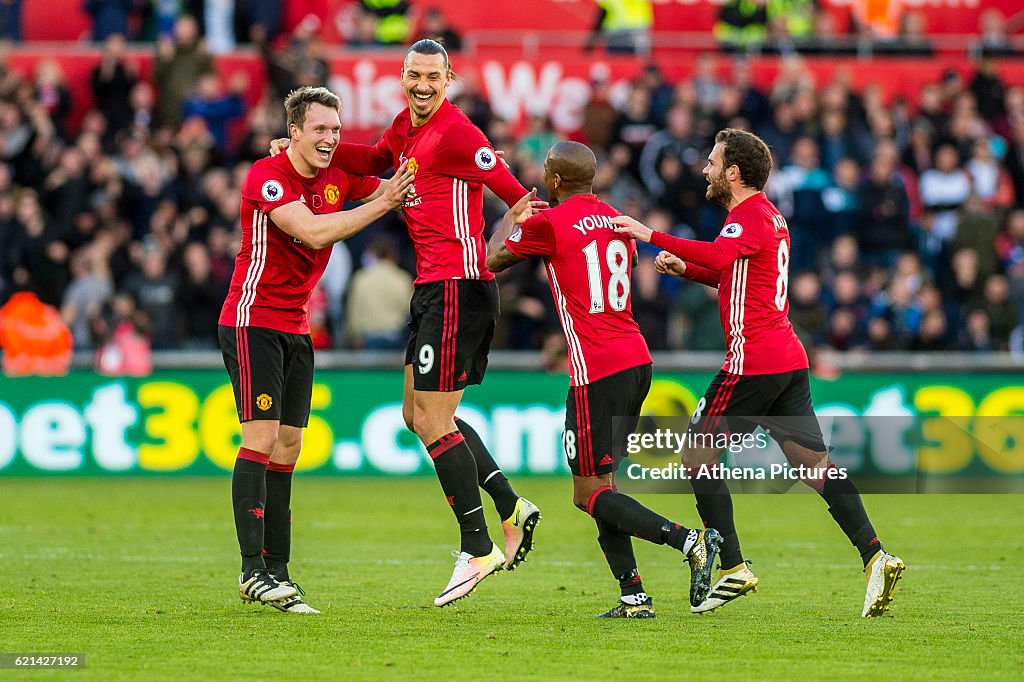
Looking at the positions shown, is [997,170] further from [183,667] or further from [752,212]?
[183,667]

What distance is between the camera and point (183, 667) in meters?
6.70

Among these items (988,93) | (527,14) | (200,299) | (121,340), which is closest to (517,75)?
(527,14)

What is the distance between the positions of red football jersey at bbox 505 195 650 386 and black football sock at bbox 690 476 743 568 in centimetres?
76

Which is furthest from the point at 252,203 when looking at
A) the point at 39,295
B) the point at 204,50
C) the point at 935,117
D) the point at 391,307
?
the point at 935,117

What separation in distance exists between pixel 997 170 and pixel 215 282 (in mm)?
9589

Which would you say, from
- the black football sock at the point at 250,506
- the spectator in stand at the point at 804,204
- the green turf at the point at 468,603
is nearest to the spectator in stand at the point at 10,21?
the green turf at the point at 468,603

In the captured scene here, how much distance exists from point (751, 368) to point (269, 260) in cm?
256

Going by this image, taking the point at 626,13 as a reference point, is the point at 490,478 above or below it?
below

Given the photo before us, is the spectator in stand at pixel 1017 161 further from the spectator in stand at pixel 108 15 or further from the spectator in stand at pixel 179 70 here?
the spectator in stand at pixel 108 15

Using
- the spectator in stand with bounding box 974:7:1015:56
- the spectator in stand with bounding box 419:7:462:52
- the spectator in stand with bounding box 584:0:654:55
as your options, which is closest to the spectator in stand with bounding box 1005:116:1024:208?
the spectator in stand with bounding box 974:7:1015:56

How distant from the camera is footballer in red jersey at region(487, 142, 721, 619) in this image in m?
8.18

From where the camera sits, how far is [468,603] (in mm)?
8859

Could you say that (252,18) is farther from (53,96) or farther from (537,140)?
(537,140)

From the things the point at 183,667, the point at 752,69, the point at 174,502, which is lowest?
→ the point at 174,502
